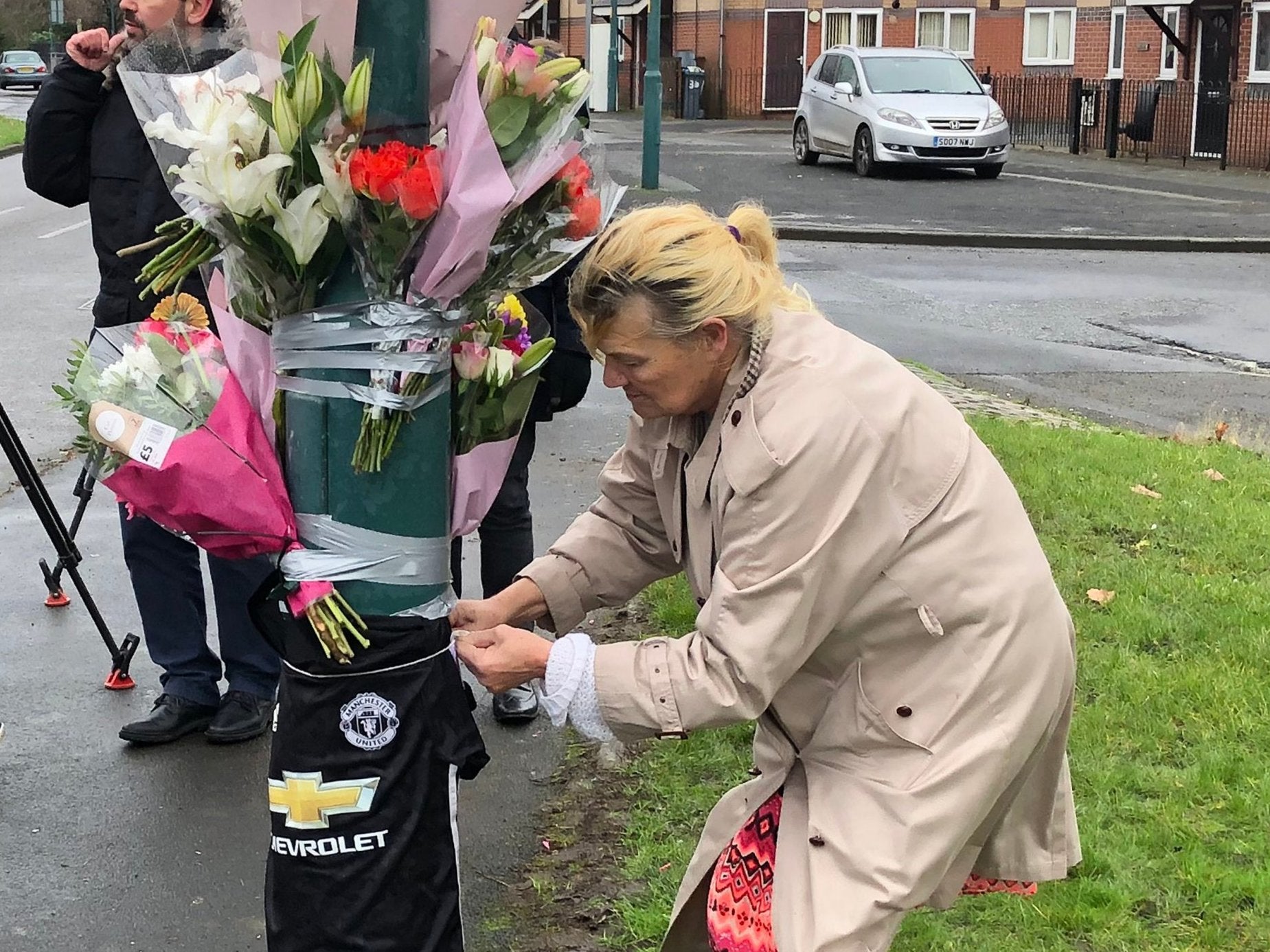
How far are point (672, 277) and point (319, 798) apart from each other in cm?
106

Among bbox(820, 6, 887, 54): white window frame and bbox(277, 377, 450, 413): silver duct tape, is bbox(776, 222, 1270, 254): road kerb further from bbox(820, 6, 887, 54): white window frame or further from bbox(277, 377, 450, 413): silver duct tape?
bbox(820, 6, 887, 54): white window frame

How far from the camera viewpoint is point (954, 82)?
2303 cm

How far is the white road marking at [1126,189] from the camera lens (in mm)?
20969

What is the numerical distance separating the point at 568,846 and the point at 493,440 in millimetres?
1509

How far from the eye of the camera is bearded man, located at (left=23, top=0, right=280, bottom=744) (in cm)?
414

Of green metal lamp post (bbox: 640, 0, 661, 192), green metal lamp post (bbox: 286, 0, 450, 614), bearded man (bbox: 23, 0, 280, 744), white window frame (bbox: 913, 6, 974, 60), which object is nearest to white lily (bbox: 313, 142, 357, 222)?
green metal lamp post (bbox: 286, 0, 450, 614)

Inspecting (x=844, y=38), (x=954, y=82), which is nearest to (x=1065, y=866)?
(x=954, y=82)

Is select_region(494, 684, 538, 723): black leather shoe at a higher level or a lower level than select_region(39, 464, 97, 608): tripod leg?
lower

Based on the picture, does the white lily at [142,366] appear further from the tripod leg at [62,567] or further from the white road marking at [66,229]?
the white road marking at [66,229]

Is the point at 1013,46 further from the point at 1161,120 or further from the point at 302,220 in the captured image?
the point at 302,220

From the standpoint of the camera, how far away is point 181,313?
3029mm

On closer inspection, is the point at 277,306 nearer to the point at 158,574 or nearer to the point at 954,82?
the point at 158,574

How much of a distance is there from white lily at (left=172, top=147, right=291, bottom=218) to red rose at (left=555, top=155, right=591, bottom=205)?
470 millimetres

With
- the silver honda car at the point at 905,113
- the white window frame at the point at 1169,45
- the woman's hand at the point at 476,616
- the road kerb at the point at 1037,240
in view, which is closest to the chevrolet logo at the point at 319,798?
the woman's hand at the point at 476,616
